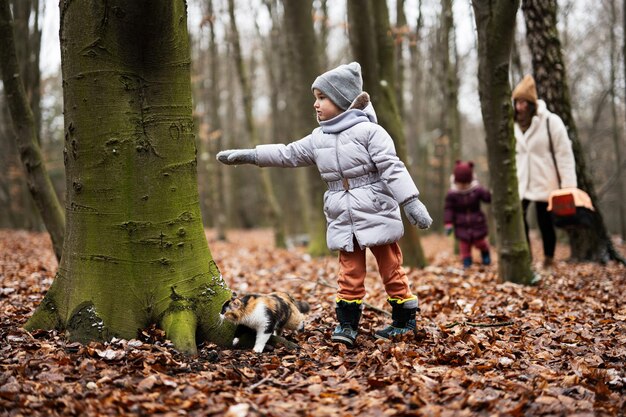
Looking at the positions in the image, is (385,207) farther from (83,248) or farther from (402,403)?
(83,248)

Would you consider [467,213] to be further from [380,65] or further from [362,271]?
[362,271]

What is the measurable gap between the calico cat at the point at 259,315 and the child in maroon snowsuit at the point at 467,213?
216 inches

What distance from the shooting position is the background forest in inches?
504

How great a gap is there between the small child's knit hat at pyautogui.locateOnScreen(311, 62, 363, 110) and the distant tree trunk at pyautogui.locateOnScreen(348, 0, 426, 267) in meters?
3.46

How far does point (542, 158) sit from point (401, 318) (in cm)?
401

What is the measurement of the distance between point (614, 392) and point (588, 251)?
5680 millimetres

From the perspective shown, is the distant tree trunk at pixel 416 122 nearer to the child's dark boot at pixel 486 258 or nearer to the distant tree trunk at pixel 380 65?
the distant tree trunk at pixel 380 65

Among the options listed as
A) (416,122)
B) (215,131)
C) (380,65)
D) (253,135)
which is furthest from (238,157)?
(416,122)

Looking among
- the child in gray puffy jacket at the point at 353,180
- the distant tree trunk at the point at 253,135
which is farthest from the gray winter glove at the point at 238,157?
the distant tree trunk at the point at 253,135

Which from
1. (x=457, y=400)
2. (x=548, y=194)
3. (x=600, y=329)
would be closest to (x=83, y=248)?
(x=457, y=400)

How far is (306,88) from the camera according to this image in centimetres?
980

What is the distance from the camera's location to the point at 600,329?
4422 millimetres

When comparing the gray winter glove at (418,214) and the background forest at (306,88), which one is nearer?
the gray winter glove at (418,214)

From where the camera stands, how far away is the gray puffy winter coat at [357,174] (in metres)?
3.84
